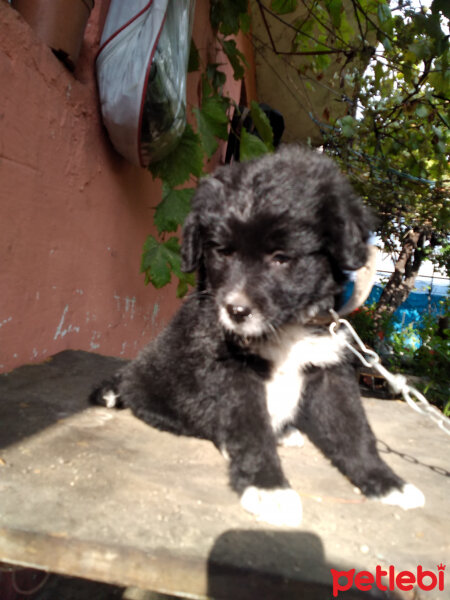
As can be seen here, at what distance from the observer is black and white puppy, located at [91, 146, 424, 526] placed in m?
1.81

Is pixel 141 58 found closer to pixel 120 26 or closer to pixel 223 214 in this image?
pixel 120 26

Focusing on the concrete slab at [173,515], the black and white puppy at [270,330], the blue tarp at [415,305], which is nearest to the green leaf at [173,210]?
the black and white puppy at [270,330]

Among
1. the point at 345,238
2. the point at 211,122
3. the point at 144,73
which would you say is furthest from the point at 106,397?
the point at 211,122

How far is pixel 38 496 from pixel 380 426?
74.2 inches

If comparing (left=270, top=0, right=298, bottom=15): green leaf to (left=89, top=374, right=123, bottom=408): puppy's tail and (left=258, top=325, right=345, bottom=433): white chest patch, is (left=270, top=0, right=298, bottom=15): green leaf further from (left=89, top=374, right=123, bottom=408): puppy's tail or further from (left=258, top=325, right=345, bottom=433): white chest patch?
(left=89, top=374, right=123, bottom=408): puppy's tail

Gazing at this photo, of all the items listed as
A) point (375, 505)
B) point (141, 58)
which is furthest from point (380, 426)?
point (141, 58)

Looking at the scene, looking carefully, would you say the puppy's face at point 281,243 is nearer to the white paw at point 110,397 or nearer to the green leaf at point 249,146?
the white paw at point 110,397

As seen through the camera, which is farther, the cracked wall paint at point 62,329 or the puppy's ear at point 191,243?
the cracked wall paint at point 62,329

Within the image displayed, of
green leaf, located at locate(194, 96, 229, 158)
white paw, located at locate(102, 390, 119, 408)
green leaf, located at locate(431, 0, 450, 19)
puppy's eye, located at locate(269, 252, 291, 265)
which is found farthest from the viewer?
green leaf, located at locate(194, 96, 229, 158)

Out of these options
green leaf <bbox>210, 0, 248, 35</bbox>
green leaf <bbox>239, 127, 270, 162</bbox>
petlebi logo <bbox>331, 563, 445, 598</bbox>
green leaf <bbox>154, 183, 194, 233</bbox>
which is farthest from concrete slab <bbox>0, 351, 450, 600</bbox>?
green leaf <bbox>210, 0, 248, 35</bbox>

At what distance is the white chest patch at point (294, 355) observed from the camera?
199 centimetres

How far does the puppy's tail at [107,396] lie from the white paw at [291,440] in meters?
0.82

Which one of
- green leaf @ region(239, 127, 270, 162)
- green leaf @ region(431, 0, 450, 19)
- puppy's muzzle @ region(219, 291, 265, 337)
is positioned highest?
green leaf @ region(431, 0, 450, 19)

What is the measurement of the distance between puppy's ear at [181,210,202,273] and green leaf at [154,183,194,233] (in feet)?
3.14
